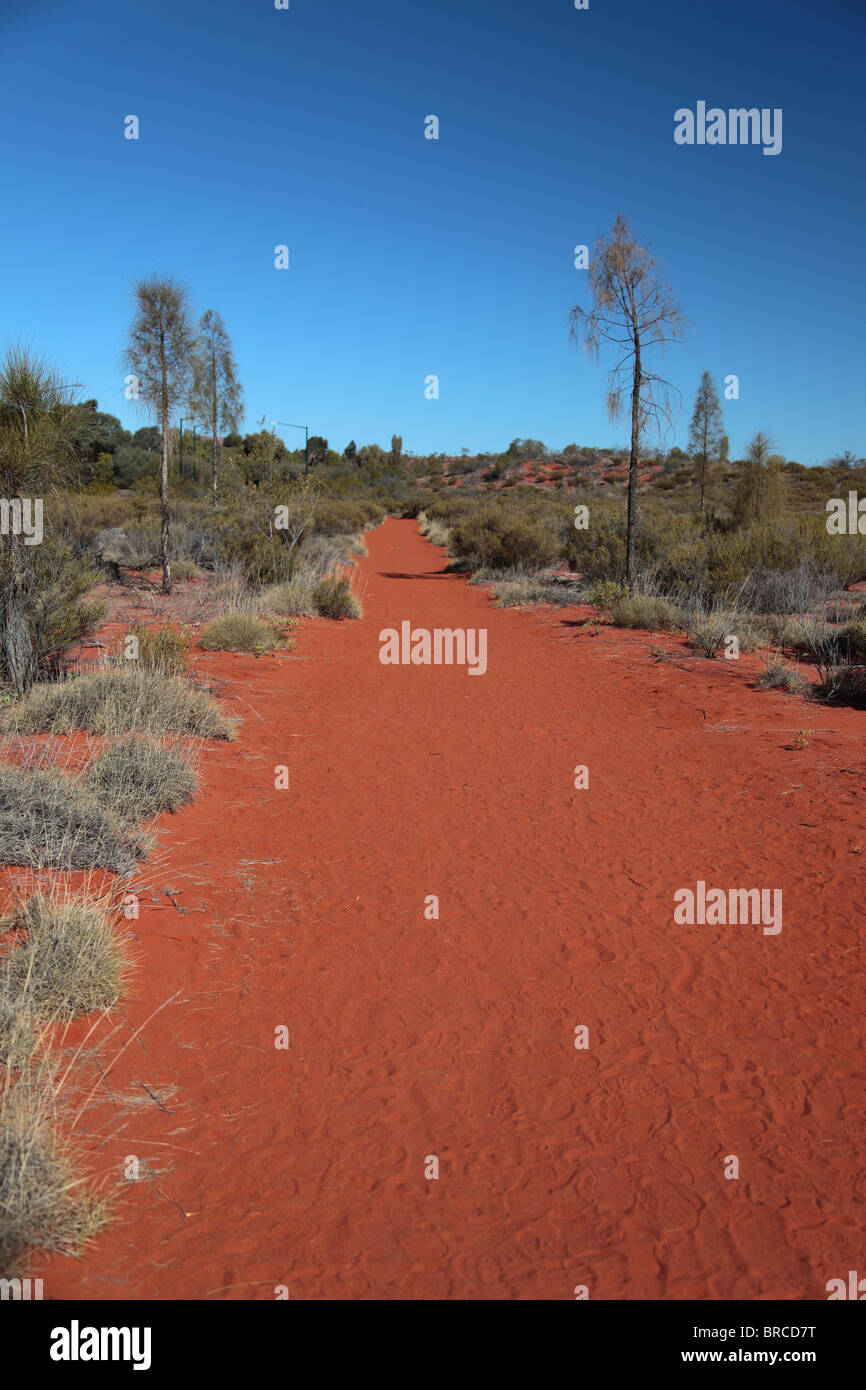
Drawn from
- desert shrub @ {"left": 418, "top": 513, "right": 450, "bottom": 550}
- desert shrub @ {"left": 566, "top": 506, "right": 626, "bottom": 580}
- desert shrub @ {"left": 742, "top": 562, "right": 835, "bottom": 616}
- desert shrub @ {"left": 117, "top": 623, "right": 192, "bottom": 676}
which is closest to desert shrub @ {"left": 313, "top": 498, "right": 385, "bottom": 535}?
desert shrub @ {"left": 418, "top": 513, "right": 450, "bottom": 550}

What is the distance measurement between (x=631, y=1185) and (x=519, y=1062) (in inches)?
28.0

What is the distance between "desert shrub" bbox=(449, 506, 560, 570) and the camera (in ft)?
72.7

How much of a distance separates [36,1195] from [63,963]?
1275 millimetres

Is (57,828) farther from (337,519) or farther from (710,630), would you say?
(337,519)

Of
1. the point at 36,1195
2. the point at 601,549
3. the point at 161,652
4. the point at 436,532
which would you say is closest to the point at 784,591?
the point at 601,549

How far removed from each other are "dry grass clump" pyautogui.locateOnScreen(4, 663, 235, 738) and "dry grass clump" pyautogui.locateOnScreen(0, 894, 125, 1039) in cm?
294

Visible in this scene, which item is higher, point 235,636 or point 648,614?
point 648,614

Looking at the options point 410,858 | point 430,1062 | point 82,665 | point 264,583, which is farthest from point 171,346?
point 430,1062

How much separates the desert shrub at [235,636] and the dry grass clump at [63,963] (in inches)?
313

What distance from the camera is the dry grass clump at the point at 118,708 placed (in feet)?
22.6

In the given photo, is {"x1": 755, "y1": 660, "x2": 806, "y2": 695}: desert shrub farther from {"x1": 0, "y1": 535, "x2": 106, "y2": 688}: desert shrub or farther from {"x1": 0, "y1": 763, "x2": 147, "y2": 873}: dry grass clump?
{"x1": 0, "y1": 535, "x2": 106, "y2": 688}: desert shrub

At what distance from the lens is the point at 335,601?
1552cm
